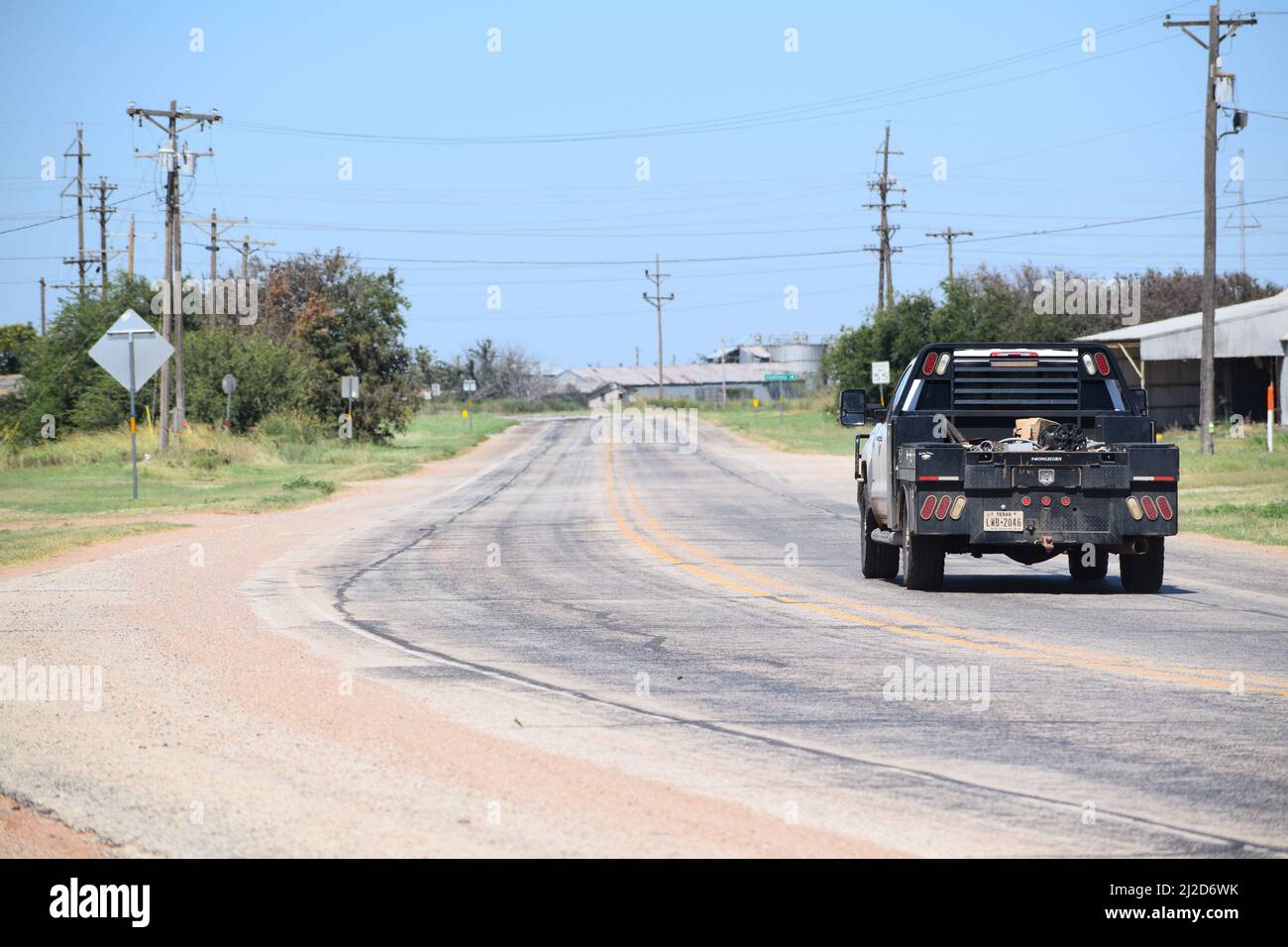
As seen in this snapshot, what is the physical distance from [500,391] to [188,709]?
552 feet

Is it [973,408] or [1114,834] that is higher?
[973,408]

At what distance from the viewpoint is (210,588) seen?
15500 millimetres

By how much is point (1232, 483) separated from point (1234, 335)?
62.6 ft

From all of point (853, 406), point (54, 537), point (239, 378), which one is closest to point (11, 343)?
point (239, 378)

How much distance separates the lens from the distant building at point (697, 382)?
175 meters

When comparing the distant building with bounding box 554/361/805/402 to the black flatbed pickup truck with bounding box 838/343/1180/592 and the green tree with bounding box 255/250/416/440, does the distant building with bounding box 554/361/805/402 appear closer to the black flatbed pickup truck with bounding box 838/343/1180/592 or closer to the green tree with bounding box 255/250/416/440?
the green tree with bounding box 255/250/416/440

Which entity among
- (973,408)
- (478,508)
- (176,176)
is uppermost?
(176,176)

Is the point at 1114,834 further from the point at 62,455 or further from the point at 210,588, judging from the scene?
the point at 62,455

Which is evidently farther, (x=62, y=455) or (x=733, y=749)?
(x=62, y=455)

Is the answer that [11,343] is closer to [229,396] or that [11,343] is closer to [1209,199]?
[229,396]

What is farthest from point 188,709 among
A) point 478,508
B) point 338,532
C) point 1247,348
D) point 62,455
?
point 1247,348

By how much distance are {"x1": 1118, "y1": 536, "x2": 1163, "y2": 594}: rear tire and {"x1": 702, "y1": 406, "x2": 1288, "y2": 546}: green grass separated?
631 centimetres

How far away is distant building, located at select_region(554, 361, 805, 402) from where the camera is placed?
575ft
